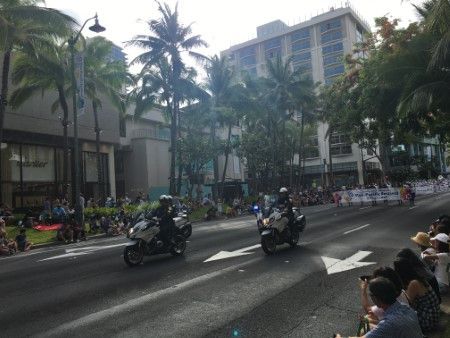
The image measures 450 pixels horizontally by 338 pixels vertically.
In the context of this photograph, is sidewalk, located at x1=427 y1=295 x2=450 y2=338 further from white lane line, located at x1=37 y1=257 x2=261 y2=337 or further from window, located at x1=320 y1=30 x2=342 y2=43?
window, located at x1=320 y1=30 x2=342 y2=43

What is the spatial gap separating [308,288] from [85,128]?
3112 centimetres

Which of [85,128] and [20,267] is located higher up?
[85,128]

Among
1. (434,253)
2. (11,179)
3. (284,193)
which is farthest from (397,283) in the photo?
(11,179)

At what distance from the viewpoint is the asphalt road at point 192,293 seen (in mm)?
5996

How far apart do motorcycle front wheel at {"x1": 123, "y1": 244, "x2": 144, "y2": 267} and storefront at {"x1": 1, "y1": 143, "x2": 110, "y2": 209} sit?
22.4m

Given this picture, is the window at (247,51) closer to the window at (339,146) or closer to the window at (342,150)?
the window at (339,146)

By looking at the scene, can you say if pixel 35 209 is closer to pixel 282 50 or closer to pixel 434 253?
pixel 434 253

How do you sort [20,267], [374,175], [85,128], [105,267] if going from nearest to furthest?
[105,267] < [20,267] < [85,128] < [374,175]

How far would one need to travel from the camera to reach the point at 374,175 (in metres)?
82.9

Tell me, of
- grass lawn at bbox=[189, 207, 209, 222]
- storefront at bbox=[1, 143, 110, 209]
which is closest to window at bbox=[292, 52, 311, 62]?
grass lawn at bbox=[189, 207, 209, 222]

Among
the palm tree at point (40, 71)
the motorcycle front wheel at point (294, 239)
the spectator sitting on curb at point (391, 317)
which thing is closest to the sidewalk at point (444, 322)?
the spectator sitting on curb at point (391, 317)

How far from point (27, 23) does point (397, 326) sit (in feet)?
76.5

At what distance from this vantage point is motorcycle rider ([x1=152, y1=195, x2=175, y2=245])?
37.6 ft

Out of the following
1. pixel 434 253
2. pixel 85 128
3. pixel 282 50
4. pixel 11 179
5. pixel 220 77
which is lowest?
pixel 434 253
